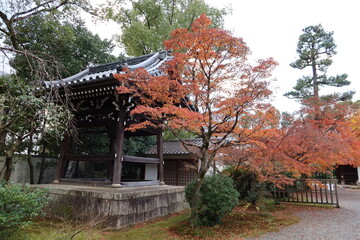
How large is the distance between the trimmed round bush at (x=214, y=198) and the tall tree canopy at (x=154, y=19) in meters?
13.7

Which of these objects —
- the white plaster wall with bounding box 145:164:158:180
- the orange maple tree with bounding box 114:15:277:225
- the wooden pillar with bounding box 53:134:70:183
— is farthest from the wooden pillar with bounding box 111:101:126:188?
the white plaster wall with bounding box 145:164:158:180

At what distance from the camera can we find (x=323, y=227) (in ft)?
21.5

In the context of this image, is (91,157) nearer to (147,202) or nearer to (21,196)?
(147,202)

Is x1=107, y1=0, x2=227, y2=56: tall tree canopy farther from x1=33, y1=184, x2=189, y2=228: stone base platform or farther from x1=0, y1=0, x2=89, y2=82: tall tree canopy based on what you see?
x1=33, y1=184, x2=189, y2=228: stone base platform

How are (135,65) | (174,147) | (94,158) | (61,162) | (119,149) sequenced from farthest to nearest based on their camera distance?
(174,147)
(61,162)
(135,65)
(94,158)
(119,149)

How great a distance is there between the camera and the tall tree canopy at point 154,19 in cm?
1775

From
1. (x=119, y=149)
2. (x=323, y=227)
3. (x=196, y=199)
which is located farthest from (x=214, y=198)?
(x=323, y=227)

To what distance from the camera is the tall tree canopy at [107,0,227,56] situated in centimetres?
1775

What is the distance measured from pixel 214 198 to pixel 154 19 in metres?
17.8

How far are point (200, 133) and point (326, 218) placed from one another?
5713 mm

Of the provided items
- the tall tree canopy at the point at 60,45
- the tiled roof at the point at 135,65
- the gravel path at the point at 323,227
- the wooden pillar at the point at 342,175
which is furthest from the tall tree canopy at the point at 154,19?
the wooden pillar at the point at 342,175

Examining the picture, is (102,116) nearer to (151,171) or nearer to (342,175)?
(151,171)

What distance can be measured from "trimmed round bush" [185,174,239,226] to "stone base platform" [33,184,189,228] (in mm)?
1450

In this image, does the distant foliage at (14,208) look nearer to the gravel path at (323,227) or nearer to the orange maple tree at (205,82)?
the orange maple tree at (205,82)
